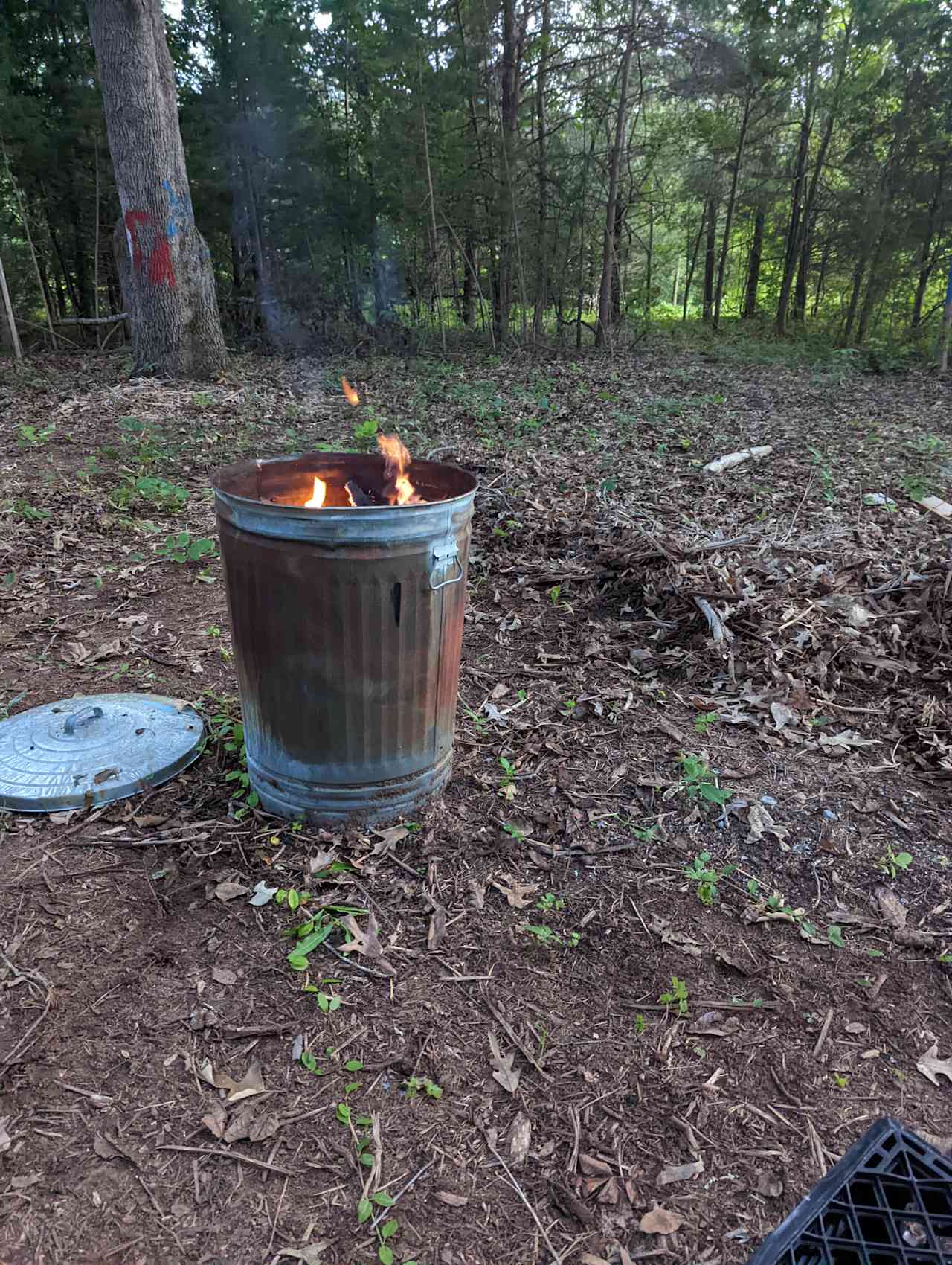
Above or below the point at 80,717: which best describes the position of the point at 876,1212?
below

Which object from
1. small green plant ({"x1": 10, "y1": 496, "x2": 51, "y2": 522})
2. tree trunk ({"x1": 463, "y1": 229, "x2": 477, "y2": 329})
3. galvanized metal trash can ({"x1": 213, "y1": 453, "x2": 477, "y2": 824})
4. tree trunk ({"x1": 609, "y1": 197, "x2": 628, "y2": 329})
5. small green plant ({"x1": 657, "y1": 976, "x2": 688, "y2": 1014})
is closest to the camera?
small green plant ({"x1": 657, "y1": 976, "x2": 688, "y2": 1014})

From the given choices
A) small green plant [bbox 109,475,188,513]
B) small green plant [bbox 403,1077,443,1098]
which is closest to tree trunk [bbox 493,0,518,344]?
small green plant [bbox 109,475,188,513]

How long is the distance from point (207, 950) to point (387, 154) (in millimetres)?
15559

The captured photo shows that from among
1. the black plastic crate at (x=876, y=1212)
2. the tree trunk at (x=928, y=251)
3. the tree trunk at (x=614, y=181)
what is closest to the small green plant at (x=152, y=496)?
the black plastic crate at (x=876, y=1212)

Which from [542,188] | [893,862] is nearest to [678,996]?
[893,862]

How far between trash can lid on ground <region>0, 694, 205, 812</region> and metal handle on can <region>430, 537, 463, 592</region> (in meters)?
1.41

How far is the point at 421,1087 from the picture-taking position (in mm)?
1934

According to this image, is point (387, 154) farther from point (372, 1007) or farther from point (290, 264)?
point (372, 1007)

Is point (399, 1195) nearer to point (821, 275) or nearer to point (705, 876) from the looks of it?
point (705, 876)

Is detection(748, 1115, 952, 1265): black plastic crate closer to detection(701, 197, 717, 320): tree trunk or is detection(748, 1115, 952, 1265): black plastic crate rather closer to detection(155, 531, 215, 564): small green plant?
detection(155, 531, 215, 564): small green plant

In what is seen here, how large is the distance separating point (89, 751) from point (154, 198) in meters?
8.40

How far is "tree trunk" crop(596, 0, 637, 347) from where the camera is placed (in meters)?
12.3

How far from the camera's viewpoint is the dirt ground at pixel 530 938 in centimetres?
171

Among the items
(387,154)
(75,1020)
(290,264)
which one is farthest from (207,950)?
(290,264)
